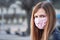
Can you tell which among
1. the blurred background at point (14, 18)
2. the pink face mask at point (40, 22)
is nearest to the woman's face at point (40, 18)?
the pink face mask at point (40, 22)

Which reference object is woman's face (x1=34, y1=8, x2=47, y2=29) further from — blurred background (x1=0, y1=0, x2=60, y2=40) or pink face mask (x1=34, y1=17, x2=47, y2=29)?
blurred background (x1=0, y1=0, x2=60, y2=40)

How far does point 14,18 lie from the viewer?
13.5ft

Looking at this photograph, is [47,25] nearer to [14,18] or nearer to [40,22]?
[40,22]

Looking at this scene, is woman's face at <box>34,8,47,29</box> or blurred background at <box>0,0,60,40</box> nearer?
woman's face at <box>34,8,47,29</box>

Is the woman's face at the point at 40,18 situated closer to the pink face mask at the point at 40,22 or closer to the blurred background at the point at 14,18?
the pink face mask at the point at 40,22

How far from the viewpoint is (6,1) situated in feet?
14.8

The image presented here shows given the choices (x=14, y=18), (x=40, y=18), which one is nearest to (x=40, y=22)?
(x=40, y=18)

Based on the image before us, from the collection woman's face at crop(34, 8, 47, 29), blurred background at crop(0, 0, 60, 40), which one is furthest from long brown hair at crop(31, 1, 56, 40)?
blurred background at crop(0, 0, 60, 40)

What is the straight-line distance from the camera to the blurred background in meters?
3.96

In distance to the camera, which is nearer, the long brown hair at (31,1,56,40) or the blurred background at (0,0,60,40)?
the long brown hair at (31,1,56,40)

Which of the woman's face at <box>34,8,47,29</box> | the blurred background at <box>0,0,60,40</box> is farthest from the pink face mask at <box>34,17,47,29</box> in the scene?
the blurred background at <box>0,0,60,40</box>

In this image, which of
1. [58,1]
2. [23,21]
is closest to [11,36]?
[23,21]

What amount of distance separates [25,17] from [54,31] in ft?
8.77

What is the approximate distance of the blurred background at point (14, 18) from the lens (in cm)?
396
